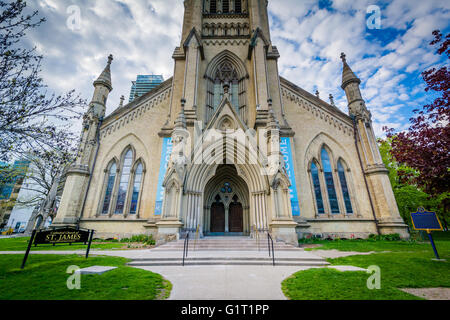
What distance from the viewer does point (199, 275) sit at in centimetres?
475

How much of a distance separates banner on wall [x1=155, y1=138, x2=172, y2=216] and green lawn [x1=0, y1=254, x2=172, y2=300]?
738cm

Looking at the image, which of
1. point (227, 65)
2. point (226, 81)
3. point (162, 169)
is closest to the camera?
point (162, 169)

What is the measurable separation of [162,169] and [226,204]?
5.29 meters

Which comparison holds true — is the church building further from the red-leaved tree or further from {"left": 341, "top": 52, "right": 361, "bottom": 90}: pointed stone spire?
the red-leaved tree

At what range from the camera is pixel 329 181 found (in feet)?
47.4

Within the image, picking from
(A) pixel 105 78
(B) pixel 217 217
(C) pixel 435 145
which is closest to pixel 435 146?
(C) pixel 435 145

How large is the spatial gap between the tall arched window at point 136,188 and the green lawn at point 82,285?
887 cm

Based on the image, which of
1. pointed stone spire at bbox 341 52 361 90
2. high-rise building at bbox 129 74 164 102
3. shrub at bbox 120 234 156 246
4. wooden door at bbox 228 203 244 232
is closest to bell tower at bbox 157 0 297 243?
wooden door at bbox 228 203 244 232

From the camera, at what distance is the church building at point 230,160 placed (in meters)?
11.5

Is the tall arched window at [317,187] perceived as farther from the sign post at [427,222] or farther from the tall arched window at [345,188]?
the sign post at [427,222]

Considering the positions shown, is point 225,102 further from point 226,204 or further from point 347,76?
point 347,76

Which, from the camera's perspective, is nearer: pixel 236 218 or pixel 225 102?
pixel 225 102

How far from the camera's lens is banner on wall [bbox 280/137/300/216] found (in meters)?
12.0
